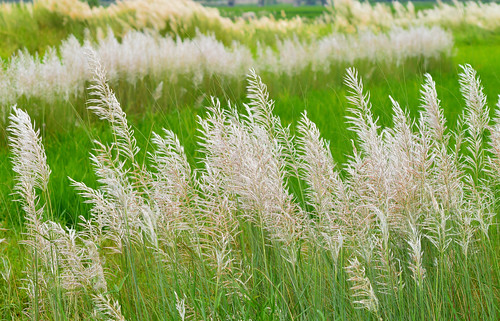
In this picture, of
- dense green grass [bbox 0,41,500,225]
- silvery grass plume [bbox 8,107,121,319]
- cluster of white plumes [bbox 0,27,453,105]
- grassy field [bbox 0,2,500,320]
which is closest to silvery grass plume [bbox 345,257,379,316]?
grassy field [bbox 0,2,500,320]

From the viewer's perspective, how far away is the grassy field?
1967 mm

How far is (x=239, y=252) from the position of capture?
2393 millimetres

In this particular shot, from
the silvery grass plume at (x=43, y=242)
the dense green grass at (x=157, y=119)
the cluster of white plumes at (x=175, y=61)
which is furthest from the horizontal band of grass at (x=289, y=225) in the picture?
the cluster of white plumes at (x=175, y=61)

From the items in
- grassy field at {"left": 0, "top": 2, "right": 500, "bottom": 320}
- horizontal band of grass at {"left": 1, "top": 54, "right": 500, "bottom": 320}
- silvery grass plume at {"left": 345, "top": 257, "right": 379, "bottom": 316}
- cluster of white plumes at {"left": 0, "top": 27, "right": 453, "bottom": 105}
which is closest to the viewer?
silvery grass plume at {"left": 345, "top": 257, "right": 379, "bottom": 316}

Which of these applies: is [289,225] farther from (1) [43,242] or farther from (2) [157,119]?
(2) [157,119]

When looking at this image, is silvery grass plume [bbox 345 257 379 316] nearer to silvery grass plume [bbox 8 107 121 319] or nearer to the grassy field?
the grassy field

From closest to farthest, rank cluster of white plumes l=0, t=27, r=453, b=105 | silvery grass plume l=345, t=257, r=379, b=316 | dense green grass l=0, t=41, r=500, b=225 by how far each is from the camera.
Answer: silvery grass plume l=345, t=257, r=379, b=316, dense green grass l=0, t=41, r=500, b=225, cluster of white plumes l=0, t=27, r=453, b=105

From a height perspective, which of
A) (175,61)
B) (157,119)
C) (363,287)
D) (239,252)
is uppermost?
(175,61)

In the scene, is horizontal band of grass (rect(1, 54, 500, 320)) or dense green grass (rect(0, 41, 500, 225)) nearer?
horizontal band of grass (rect(1, 54, 500, 320))

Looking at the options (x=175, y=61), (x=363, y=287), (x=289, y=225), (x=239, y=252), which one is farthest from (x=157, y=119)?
(x=363, y=287)

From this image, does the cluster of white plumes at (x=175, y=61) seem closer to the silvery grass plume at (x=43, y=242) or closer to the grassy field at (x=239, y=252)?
the grassy field at (x=239, y=252)

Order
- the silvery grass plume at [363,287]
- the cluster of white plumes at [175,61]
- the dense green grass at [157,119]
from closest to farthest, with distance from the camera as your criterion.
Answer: the silvery grass plume at [363,287]
the dense green grass at [157,119]
the cluster of white plumes at [175,61]

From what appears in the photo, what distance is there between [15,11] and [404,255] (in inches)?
514

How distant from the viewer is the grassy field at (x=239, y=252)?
6.45 feet
